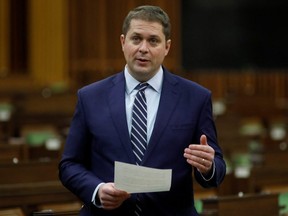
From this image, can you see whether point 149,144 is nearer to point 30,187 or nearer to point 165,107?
point 165,107

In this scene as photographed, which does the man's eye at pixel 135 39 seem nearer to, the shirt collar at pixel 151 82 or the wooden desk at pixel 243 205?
the shirt collar at pixel 151 82

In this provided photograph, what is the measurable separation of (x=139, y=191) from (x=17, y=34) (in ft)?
38.3

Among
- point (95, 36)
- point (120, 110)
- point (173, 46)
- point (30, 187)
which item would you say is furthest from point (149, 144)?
point (173, 46)

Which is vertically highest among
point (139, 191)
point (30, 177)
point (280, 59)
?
point (139, 191)

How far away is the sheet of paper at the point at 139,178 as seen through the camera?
2.58 m

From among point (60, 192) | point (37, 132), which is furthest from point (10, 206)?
point (37, 132)

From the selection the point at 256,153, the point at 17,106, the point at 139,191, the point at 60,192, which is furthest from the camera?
the point at 17,106

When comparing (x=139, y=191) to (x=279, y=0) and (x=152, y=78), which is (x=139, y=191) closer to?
(x=152, y=78)

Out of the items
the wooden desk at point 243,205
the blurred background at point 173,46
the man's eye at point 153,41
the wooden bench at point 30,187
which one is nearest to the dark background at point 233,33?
the blurred background at point 173,46

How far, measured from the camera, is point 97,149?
2814 mm

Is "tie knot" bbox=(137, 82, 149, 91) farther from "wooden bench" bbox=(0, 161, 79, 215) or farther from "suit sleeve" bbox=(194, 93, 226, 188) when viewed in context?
"wooden bench" bbox=(0, 161, 79, 215)

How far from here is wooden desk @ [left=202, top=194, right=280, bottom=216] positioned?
390cm

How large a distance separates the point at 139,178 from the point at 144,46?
1.63 ft

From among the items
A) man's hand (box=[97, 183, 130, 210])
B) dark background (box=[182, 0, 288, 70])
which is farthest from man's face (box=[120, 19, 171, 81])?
dark background (box=[182, 0, 288, 70])
